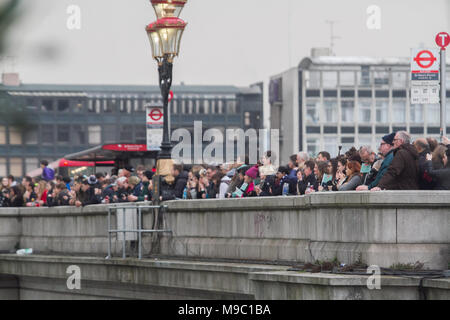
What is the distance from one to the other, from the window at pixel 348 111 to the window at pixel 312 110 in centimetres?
351

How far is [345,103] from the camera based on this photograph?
126m

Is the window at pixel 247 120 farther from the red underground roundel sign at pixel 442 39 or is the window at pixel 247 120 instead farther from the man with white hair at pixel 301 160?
the man with white hair at pixel 301 160

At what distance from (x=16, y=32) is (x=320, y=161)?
11.5 m

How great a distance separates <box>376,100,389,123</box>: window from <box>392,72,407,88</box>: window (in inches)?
111

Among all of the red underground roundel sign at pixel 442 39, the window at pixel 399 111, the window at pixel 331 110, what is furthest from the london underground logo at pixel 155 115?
the window at pixel 399 111

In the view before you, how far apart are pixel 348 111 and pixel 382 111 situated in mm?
4563

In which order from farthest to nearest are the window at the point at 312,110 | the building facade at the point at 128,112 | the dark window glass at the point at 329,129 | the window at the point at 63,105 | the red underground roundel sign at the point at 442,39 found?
1. the building facade at the point at 128,112
2. the dark window glass at the point at 329,129
3. the window at the point at 63,105
4. the window at the point at 312,110
5. the red underground roundel sign at the point at 442,39

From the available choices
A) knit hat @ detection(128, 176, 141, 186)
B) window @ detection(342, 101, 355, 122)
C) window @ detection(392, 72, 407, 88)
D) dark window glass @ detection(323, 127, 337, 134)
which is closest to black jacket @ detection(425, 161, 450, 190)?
knit hat @ detection(128, 176, 141, 186)

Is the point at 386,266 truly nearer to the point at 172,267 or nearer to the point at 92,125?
the point at 172,267

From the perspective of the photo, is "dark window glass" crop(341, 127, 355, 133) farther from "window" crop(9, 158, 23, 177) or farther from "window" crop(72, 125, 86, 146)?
"window" crop(9, 158, 23, 177)

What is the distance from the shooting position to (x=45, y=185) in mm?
24062

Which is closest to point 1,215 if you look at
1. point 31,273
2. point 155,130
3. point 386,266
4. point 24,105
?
point 31,273

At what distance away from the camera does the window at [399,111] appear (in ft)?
413

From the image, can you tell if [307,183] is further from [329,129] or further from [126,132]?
[126,132]
